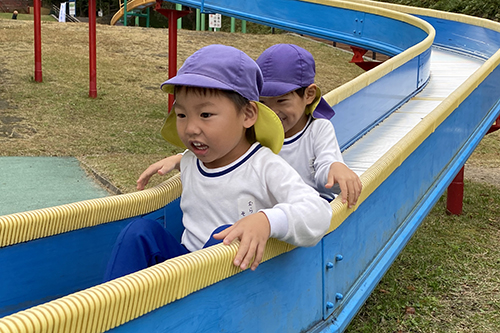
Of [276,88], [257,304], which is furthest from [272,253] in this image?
[276,88]

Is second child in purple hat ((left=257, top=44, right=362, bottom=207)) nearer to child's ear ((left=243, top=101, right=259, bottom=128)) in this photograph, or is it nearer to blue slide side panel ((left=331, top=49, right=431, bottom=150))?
child's ear ((left=243, top=101, right=259, bottom=128))

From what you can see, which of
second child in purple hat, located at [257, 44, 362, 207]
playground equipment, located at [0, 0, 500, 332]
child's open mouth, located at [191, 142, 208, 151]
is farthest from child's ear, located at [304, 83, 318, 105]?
child's open mouth, located at [191, 142, 208, 151]

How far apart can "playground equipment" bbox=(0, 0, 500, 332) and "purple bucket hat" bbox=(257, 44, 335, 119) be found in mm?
540

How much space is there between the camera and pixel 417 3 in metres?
19.0

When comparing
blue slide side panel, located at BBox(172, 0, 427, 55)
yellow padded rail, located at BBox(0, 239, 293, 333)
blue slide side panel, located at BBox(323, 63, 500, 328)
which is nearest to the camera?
yellow padded rail, located at BBox(0, 239, 293, 333)

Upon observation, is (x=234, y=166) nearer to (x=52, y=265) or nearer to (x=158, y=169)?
(x=158, y=169)

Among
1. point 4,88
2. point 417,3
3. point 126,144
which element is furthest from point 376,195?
point 417,3

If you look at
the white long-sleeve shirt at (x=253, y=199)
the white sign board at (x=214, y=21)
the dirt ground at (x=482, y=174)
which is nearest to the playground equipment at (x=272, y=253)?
the white long-sleeve shirt at (x=253, y=199)

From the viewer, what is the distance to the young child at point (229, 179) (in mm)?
1615

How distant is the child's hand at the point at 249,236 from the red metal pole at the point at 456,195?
4.62 m

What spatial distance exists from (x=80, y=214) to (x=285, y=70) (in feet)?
3.59

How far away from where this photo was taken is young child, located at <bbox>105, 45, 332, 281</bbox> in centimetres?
162

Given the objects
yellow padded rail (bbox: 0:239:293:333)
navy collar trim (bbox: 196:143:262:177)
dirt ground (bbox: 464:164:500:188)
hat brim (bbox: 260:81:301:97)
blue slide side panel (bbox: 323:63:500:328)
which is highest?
hat brim (bbox: 260:81:301:97)

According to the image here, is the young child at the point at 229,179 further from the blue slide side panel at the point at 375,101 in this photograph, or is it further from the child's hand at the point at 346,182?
the blue slide side panel at the point at 375,101
